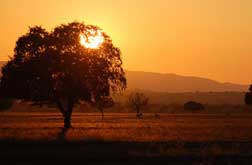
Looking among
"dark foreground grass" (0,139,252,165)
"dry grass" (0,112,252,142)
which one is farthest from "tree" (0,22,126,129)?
"dark foreground grass" (0,139,252,165)

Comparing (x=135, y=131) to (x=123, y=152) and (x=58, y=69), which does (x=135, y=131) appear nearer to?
(x=58, y=69)

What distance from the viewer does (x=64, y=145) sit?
41.5 m

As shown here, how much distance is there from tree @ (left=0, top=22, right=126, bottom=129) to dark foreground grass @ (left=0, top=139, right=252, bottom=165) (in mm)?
25978

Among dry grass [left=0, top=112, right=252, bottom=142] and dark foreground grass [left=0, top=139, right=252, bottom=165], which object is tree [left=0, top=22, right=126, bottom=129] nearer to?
dry grass [left=0, top=112, right=252, bottom=142]

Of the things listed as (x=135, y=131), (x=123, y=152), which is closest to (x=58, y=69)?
(x=135, y=131)

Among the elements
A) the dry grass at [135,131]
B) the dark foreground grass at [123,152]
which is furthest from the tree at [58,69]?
the dark foreground grass at [123,152]

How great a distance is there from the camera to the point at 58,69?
70.5 m

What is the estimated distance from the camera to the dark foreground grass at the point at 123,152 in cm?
3245

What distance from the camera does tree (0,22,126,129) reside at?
230ft

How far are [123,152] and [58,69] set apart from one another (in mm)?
35010

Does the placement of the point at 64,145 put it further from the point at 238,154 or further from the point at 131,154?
the point at 238,154

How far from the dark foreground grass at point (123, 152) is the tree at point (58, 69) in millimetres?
25978

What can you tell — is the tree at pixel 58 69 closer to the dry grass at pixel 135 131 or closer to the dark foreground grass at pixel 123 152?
the dry grass at pixel 135 131

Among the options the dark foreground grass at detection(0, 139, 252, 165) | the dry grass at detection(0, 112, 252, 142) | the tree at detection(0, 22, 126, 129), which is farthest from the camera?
the tree at detection(0, 22, 126, 129)
